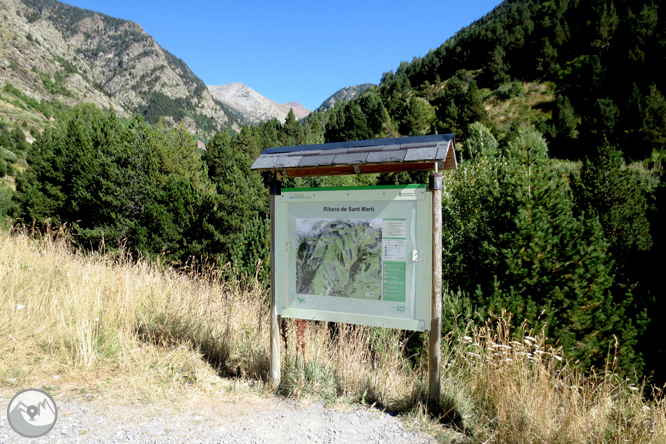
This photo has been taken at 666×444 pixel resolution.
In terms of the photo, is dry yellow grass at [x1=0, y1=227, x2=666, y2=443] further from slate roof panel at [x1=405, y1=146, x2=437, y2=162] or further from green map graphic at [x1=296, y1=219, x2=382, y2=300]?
slate roof panel at [x1=405, y1=146, x2=437, y2=162]

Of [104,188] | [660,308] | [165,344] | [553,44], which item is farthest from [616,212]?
[553,44]

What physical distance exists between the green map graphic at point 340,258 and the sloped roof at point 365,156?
452mm

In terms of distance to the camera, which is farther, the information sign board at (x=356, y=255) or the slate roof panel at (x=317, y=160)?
the slate roof panel at (x=317, y=160)

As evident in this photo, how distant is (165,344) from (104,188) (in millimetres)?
9176

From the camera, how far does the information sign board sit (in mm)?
3020

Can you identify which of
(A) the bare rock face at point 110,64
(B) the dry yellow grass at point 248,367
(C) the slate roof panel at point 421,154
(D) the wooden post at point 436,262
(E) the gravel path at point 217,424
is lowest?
(E) the gravel path at point 217,424

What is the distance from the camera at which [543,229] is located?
5.97m

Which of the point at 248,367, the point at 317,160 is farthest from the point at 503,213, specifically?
the point at 248,367

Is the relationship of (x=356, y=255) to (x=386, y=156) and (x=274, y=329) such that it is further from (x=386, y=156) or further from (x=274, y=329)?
(x=274, y=329)

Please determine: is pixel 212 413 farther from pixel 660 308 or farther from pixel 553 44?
pixel 553 44

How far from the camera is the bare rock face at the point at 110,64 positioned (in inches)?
3856

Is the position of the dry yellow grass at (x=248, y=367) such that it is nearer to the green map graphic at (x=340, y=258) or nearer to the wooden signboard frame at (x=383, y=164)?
the wooden signboard frame at (x=383, y=164)

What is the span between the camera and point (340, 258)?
326 centimetres

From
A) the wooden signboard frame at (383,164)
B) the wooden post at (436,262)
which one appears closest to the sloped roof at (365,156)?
the wooden signboard frame at (383,164)
